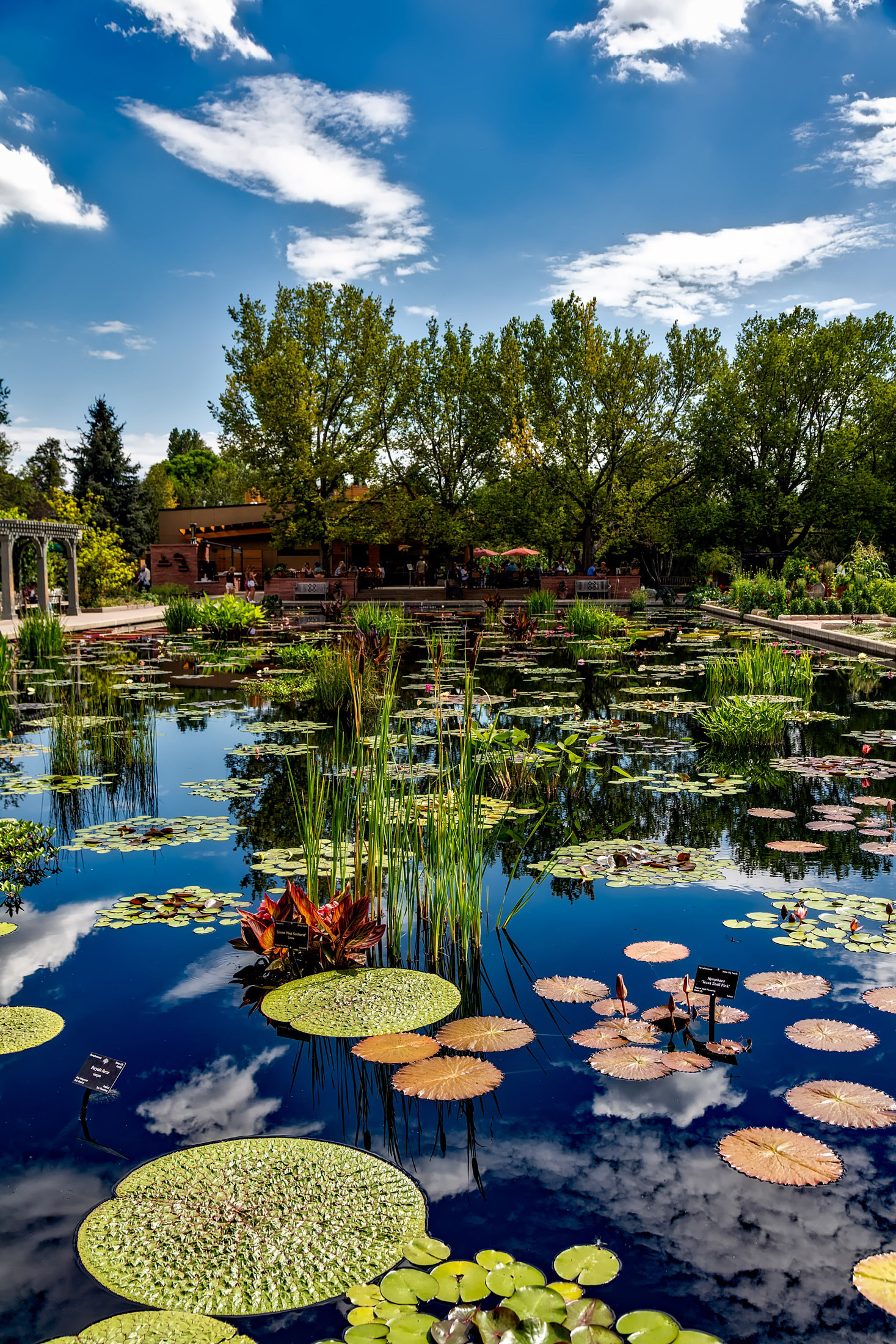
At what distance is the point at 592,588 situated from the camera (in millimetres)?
30062

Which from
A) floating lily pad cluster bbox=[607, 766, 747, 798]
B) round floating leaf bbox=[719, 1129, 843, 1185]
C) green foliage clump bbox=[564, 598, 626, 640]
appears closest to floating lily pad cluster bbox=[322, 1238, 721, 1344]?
round floating leaf bbox=[719, 1129, 843, 1185]

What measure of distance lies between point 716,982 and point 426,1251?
3.84 feet

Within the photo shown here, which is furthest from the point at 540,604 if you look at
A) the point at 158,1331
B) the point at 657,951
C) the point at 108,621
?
the point at 158,1331

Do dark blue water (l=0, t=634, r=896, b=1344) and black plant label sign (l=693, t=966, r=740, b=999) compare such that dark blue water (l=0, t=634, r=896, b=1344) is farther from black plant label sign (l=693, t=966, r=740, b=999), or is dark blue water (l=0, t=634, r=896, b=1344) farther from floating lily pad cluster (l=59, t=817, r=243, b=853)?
floating lily pad cluster (l=59, t=817, r=243, b=853)

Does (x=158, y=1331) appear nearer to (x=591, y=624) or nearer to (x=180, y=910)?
(x=180, y=910)

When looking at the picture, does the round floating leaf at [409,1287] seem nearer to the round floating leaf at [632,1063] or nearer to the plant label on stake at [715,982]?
the round floating leaf at [632,1063]

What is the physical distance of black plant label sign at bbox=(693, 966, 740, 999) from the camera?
2650mm

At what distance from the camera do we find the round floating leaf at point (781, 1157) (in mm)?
2180

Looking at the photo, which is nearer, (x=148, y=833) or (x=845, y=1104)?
(x=845, y=1104)

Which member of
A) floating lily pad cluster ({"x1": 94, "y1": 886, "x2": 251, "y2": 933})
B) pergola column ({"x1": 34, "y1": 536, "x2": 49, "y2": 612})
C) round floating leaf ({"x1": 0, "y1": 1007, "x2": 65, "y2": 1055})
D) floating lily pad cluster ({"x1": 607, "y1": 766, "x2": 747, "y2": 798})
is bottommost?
round floating leaf ({"x1": 0, "y1": 1007, "x2": 65, "y2": 1055})

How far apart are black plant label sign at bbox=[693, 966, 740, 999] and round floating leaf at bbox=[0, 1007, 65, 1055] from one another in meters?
2.04

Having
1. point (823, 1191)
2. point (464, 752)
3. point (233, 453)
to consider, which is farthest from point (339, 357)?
point (823, 1191)

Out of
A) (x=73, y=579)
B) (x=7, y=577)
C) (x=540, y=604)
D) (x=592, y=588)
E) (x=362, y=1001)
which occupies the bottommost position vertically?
(x=362, y=1001)

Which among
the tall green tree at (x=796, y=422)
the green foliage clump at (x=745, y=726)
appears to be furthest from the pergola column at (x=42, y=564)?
the tall green tree at (x=796, y=422)
